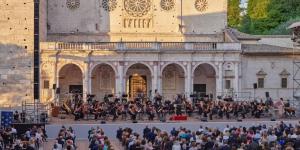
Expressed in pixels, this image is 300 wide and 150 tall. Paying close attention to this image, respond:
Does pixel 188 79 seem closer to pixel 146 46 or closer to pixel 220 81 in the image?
pixel 220 81

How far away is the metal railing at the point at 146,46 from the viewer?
5216cm

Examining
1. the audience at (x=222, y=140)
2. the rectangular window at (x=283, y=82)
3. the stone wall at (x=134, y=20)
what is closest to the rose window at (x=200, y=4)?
the stone wall at (x=134, y=20)

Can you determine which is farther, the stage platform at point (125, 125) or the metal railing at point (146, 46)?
the metal railing at point (146, 46)

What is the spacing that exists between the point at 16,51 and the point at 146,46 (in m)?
9.57

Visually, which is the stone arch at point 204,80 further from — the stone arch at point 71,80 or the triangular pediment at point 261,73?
the stone arch at point 71,80

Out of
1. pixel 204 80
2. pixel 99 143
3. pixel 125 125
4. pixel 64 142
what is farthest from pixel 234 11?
pixel 99 143

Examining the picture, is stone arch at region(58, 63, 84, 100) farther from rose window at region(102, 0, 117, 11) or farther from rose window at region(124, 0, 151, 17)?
rose window at region(124, 0, 151, 17)

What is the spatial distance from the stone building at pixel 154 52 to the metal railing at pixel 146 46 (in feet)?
0.23

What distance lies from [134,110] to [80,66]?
1049cm

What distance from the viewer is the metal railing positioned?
52.2 metres

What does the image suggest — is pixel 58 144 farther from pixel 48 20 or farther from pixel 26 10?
pixel 48 20

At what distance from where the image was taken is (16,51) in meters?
49.3

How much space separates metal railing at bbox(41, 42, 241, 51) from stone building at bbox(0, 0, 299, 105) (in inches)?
2.8

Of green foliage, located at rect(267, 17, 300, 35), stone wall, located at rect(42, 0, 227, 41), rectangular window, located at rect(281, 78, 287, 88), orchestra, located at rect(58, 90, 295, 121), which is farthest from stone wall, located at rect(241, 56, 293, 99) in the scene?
green foliage, located at rect(267, 17, 300, 35)
